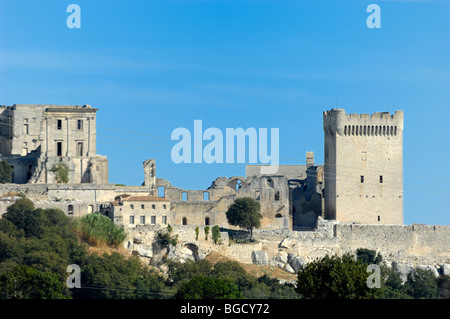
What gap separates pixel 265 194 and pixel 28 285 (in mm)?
23306

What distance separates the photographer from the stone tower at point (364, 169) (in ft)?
282

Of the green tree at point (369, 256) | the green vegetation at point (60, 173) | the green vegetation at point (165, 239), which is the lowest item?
the green tree at point (369, 256)

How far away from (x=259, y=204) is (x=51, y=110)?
15.0 m

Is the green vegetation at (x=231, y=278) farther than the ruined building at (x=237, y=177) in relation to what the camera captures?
No

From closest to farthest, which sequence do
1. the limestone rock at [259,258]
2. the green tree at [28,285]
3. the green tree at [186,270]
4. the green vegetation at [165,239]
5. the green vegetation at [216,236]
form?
the green tree at [28,285], the green tree at [186,270], the green vegetation at [165,239], the green vegetation at [216,236], the limestone rock at [259,258]

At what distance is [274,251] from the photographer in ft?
267

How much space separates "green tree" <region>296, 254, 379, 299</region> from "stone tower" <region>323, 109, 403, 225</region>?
17999mm

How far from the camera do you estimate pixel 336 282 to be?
66.1 metres

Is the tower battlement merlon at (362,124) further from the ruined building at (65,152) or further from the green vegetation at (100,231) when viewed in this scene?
the green vegetation at (100,231)

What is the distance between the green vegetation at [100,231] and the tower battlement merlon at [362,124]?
17.8m

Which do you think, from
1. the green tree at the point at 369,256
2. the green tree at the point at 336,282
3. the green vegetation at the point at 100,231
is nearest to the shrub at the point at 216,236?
the green vegetation at the point at 100,231

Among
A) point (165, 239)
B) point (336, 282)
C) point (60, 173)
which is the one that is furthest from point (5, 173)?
point (336, 282)
